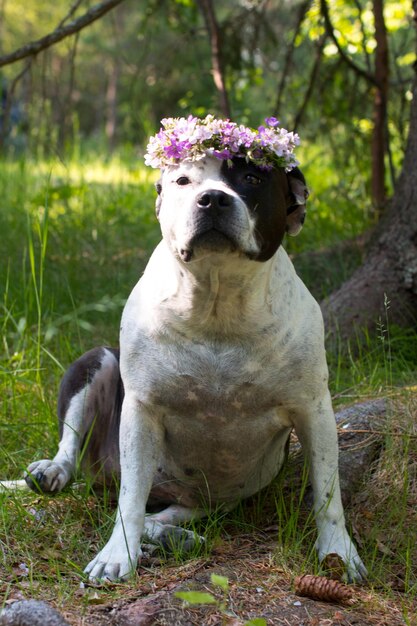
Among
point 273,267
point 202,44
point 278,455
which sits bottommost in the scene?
point 278,455

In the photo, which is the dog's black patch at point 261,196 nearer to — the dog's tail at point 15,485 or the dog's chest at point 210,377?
the dog's chest at point 210,377

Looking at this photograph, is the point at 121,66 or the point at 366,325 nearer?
the point at 366,325

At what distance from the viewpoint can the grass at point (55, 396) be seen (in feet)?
9.84

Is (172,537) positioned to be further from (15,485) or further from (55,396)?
(55,396)

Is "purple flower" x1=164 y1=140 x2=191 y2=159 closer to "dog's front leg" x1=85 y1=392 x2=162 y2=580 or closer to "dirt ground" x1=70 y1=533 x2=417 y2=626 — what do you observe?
"dog's front leg" x1=85 y1=392 x2=162 y2=580

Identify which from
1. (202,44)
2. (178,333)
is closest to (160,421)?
(178,333)

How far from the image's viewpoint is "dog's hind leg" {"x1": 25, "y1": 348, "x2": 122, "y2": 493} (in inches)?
134

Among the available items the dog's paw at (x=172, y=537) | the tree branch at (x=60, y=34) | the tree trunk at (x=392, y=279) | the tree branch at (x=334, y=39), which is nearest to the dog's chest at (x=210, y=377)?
the dog's paw at (x=172, y=537)

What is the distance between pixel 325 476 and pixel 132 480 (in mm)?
656

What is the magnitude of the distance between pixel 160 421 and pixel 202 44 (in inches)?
385

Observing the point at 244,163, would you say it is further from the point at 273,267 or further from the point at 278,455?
the point at 278,455

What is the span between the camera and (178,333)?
2984 millimetres

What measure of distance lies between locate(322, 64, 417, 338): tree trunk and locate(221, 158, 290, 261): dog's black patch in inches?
68.7

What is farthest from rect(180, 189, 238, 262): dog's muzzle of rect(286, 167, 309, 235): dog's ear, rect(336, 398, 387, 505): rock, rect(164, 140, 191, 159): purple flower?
rect(336, 398, 387, 505): rock
